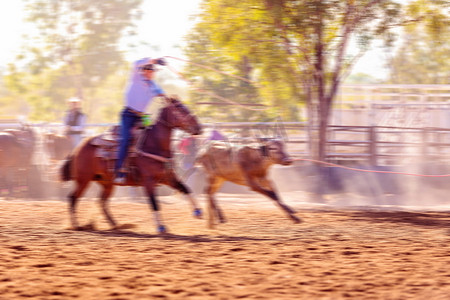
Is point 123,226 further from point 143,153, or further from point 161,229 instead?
point 143,153

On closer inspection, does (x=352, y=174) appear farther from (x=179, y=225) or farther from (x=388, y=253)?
(x=388, y=253)

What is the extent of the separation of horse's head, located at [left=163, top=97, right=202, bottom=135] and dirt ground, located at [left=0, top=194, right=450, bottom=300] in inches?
56.2

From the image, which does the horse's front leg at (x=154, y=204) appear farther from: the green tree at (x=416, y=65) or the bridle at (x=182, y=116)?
the green tree at (x=416, y=65)

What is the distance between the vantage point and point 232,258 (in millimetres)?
6449

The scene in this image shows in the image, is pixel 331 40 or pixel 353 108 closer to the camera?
pixel 331 40

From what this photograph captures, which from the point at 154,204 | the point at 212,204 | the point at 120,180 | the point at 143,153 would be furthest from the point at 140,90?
the point at 212,204

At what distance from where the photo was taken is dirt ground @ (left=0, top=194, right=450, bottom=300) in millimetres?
5062

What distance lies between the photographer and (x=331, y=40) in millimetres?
13672

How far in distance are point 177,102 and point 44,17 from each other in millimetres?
31669

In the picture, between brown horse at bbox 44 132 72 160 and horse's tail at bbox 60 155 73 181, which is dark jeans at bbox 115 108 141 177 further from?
brown horse at bbox 44 132 72 160

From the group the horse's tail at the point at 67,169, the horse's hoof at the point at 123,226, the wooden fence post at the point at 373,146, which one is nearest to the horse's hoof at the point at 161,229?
the horse's hoof at the point at 123,226

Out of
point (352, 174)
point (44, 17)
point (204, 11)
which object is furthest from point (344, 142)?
point (44, 17)

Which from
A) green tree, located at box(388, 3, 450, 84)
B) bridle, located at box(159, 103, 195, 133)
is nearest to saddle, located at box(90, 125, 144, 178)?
bridle, located at box(159, 103, 195, 133)

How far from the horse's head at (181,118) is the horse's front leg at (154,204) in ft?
2.84
